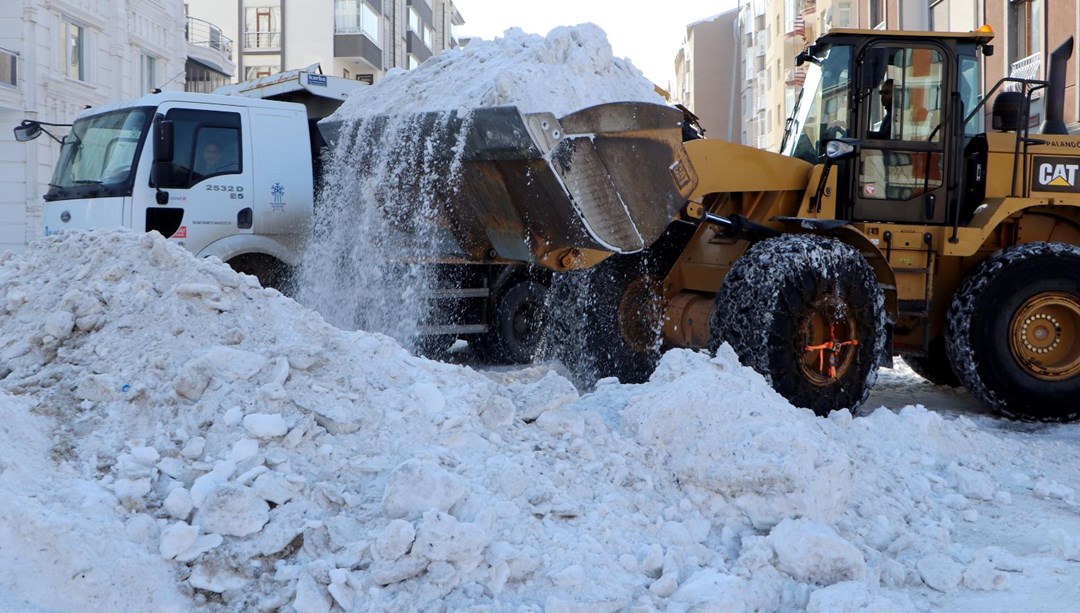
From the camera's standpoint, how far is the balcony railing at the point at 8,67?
23.0 meters

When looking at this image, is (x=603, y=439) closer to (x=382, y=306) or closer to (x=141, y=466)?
(x=141, y=466)

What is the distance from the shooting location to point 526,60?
6.93 m

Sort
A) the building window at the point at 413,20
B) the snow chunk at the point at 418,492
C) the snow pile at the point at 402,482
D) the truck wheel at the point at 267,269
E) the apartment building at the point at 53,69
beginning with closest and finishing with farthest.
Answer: the snow pile at the point at 402,482
the snow chunk at the point at 418,492
the truck wheel at the point at 267,269
the apartment building at the point at 53,69
the building window at the point at 413,20

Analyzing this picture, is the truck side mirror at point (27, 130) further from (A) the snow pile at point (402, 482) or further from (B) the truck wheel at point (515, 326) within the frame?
(A) the snow pile at point (402, 482)

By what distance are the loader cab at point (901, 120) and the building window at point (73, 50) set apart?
21.7 m

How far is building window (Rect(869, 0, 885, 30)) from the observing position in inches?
1188

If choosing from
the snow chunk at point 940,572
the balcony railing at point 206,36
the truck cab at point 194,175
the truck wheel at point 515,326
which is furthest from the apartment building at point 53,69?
the snow chunk at point 940,572

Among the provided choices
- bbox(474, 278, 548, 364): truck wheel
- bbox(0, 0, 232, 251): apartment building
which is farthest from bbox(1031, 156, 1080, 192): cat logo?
bbox(0, 0, 232, 251): apartment building

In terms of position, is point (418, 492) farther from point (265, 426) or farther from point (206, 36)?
point (206, 36)

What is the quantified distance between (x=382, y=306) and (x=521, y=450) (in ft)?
13.7

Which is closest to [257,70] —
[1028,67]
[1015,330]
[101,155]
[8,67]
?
[8,67]

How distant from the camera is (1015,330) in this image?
751 centimetres

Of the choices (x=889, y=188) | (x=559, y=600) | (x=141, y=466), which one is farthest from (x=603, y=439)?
(x=889, y=188)

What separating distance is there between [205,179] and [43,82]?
1732 centimetres
